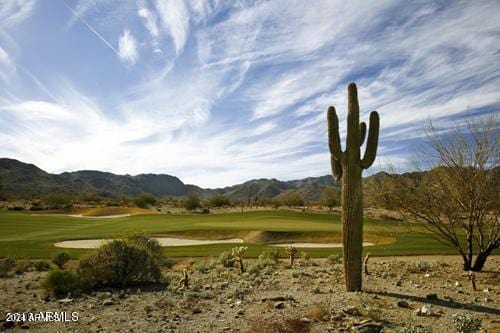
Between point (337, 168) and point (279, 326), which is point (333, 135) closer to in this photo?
point (337, 168)

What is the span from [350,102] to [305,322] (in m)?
6.53

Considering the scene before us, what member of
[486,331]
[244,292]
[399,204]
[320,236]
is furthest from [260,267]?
[320,236]

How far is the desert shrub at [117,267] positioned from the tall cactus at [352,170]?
6405 mm

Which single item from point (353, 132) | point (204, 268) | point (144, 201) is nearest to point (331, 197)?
point (144, 201)

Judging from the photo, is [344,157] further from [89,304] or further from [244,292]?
[89,304]

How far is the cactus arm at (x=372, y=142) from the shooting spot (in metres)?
10.4

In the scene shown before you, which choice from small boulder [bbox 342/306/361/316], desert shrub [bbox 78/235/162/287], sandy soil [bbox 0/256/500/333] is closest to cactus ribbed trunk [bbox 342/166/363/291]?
sandy soil [bbox 0/256/500/333]

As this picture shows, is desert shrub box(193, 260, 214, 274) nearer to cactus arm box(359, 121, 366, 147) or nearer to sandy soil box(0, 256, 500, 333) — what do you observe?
sandy soil box(0, 256, 500, 333)

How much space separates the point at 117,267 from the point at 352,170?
310 inches

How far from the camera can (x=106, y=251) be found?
11164 mm

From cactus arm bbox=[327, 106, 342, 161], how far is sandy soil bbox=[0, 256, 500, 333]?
4.01 meters

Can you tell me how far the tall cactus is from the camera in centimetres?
988

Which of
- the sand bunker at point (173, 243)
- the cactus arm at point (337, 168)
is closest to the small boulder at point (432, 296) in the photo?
the cactus arm at point (337, 168)

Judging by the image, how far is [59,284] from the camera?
10.0 metres
